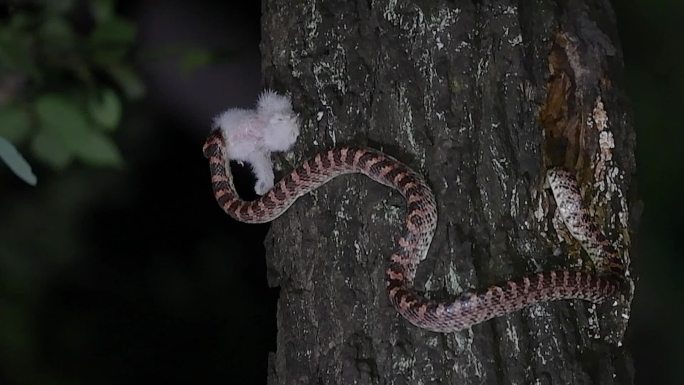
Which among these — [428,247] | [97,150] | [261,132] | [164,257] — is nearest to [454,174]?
[428,247]

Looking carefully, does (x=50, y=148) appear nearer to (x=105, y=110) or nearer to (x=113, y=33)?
(x=105, y=110)

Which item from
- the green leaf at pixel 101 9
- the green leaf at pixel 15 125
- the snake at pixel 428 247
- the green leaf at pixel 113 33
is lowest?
the snake at pixel 428 247

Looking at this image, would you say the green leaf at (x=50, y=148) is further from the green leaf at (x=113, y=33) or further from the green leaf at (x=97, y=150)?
the green leaf at (x=113, y=33)

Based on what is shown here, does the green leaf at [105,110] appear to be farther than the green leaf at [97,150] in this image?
Yes

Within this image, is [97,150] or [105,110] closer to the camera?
[97,150]

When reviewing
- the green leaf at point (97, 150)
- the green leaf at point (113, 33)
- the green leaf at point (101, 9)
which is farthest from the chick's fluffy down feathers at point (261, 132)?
the green leaf at point (101, 9)

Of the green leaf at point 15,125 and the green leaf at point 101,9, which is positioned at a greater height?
the green leaf at point 101,9
